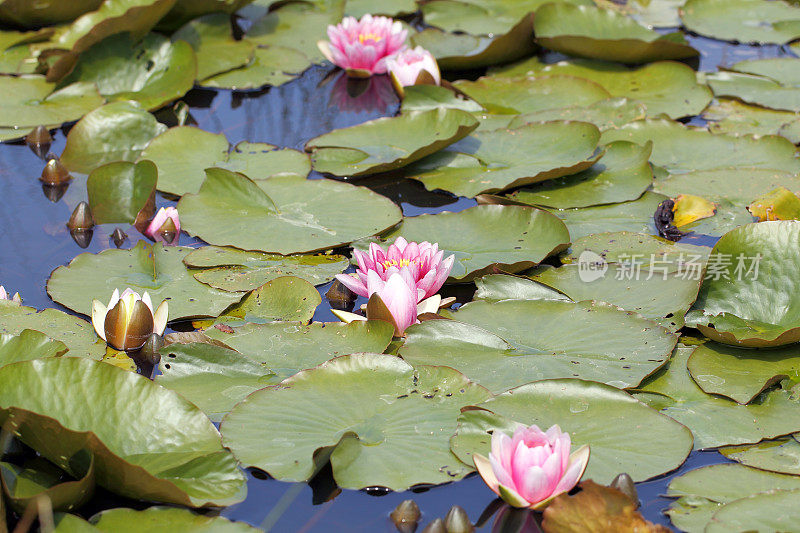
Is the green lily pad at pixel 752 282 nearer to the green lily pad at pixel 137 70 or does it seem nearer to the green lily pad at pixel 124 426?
the green lily pad at pixel 124 426

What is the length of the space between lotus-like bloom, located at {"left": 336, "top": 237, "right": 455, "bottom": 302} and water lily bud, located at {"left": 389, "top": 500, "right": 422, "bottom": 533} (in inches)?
30.0

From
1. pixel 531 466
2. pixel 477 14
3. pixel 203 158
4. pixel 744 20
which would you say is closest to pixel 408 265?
pixel 531 466

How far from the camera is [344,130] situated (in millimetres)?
3461

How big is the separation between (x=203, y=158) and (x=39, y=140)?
31.9 inches

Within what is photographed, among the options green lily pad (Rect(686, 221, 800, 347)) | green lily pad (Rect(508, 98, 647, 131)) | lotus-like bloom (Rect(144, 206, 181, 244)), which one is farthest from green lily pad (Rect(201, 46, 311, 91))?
green lily pad (Rect(686, 221, 800, 347))

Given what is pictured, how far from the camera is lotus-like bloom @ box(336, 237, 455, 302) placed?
2.33 meters

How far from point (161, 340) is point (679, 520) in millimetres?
1426

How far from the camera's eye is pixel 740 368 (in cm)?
215

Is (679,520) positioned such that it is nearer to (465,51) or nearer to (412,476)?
(412,476)

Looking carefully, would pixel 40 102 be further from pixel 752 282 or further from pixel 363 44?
pixel 752 282

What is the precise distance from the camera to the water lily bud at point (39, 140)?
11.4 feet

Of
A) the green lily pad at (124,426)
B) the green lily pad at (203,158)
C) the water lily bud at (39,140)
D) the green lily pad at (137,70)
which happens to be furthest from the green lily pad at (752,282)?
the water lily bud at (39,140)

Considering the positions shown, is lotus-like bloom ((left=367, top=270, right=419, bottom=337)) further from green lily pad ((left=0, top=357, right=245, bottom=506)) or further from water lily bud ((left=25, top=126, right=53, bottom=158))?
water lily bud ((left=25, top=126, right=53, bottom=158))

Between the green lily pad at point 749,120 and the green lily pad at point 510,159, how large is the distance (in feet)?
2.55
